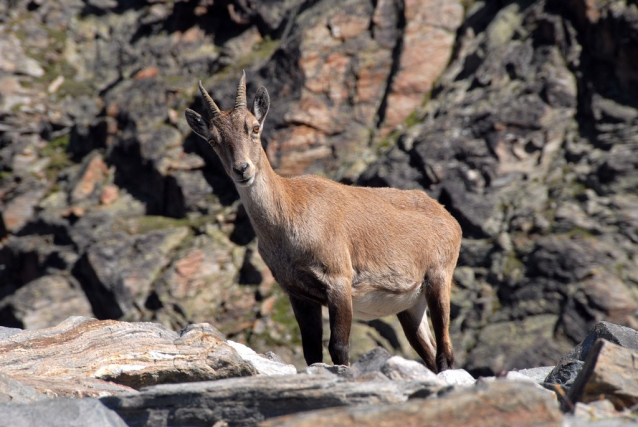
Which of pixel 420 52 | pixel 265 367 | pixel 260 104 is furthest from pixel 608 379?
pixel 420 52

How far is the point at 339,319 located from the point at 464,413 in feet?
16.4

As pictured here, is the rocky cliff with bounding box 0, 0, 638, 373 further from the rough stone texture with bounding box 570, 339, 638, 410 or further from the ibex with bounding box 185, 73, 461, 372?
the rough stone texture with bounding box 570, 339, 638, 410

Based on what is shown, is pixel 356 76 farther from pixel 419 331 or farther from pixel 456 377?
pixel 456 377

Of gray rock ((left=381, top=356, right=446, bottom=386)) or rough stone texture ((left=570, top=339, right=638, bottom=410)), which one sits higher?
rough stone texture ((left=570, top=339, right=638, bottom=410))

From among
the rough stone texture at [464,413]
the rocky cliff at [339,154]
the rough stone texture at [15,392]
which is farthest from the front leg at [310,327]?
the rocky cliff at [339,154]

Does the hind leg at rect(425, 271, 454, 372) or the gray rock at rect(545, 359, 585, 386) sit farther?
the hind leg at rect(425, 271, 454, 372)

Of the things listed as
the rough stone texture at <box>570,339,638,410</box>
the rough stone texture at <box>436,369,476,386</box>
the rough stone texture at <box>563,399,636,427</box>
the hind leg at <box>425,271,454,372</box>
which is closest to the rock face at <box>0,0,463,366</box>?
the hind leg at <box>425,271,454,372</box>

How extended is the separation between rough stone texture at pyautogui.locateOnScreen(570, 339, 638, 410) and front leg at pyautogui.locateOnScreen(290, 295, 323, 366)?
4.59 m

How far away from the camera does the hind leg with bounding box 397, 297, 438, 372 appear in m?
12.2

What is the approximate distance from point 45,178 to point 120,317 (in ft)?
37.3

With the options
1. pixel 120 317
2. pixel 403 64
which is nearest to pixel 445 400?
pixel 120 317

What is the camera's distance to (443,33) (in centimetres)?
3441

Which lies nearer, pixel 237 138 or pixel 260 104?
pixel 237 138

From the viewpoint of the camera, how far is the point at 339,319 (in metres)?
9.66
